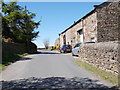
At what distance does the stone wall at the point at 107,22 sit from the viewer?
63.1ft

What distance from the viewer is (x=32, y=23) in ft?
98.7

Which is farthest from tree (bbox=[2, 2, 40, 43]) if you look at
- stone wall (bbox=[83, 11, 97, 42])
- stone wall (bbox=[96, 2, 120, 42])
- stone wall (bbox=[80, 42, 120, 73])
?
stone wall (bbox=[80, 42, 120, 73])

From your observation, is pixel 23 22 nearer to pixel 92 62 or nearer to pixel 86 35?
pixel 86 35

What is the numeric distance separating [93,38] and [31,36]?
13.0m

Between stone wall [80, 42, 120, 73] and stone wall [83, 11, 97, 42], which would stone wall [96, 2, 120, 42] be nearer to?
stone wall [83, 11, 97, 42]

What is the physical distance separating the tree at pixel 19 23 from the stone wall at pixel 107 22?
13457 mm

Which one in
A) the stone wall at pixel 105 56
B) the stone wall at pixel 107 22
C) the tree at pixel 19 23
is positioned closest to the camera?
the stone wall at pixel 105 56

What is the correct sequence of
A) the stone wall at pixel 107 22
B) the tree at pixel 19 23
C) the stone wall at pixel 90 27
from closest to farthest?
the stone wall at pixel 107 22 < the stone wall at pixel 90 27 < the tree at pixel 19 23

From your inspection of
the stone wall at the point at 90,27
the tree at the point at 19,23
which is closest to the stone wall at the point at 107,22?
the stone wall at the point at 90,27

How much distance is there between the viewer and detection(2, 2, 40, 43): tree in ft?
86.1

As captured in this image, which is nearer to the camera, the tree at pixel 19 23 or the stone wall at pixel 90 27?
the stone wall at pixel 90 27

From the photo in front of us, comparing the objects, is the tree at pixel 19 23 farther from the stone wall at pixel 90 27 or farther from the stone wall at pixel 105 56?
the stone wall at pixel 105 56

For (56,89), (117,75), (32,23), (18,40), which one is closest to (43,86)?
(56,89)

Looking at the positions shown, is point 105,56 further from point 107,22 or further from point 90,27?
point 90,27
